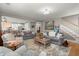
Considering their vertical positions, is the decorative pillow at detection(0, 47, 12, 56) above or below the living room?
below

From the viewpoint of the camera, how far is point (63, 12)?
163 cm

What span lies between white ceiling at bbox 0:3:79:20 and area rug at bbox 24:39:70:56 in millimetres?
344

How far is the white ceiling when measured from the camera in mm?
1614

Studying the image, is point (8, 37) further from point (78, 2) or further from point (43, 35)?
point (78, 2)

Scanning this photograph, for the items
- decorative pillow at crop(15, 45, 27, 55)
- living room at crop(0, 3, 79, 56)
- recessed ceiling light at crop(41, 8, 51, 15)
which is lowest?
decorative pillow at crop(15, 45, 27, 55)

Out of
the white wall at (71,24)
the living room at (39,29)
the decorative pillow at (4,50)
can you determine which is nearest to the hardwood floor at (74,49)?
the living room at (39,29)

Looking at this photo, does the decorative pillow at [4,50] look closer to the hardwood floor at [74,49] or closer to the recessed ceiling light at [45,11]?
the recessed ceiling light at [45,11]

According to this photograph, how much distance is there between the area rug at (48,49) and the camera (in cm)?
164

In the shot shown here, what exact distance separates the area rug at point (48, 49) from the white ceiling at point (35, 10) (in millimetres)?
344

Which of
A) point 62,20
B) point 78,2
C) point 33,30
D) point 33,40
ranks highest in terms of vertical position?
point 78,2

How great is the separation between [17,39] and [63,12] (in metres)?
0.70

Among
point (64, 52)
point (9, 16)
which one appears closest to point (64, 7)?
point (64, 52)

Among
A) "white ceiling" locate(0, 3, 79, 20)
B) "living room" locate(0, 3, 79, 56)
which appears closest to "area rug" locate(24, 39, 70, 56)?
"living room" locate(0, 3, 79, 56)

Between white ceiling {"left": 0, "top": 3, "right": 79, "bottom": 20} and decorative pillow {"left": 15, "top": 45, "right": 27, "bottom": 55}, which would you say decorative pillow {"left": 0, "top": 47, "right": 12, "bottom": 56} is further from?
white ceiling {"left": 0, "top": 3, "right": 79, "bottom": 20}
